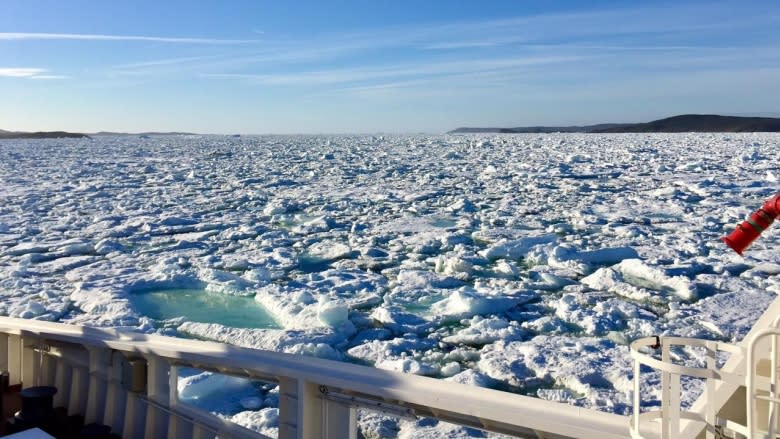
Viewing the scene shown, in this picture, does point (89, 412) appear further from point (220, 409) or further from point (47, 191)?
point (47, 191)

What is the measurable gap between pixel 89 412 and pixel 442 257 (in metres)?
3.69

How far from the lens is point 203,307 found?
4.75m

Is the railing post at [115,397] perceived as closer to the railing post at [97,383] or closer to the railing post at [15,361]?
the railing post at [97,383]

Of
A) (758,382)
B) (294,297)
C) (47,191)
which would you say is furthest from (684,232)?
(47,191)

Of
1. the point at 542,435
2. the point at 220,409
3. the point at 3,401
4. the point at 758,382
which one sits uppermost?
the point at 758,382

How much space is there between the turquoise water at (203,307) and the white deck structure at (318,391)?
162 cm

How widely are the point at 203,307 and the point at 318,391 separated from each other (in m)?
2.95

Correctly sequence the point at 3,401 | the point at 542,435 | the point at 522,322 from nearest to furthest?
the point at 542,435, the point at 3,401, the point at 522,322

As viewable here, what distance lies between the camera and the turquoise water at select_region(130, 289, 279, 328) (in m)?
4.43

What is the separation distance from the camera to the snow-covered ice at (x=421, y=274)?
3.57 meters

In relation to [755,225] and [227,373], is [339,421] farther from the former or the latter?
[755,225]

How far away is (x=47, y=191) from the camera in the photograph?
488 inches

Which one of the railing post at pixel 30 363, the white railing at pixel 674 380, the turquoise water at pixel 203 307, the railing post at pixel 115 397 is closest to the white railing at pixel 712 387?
the white railing at pixel 674 380

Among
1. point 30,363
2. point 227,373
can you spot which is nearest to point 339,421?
point 227,373
